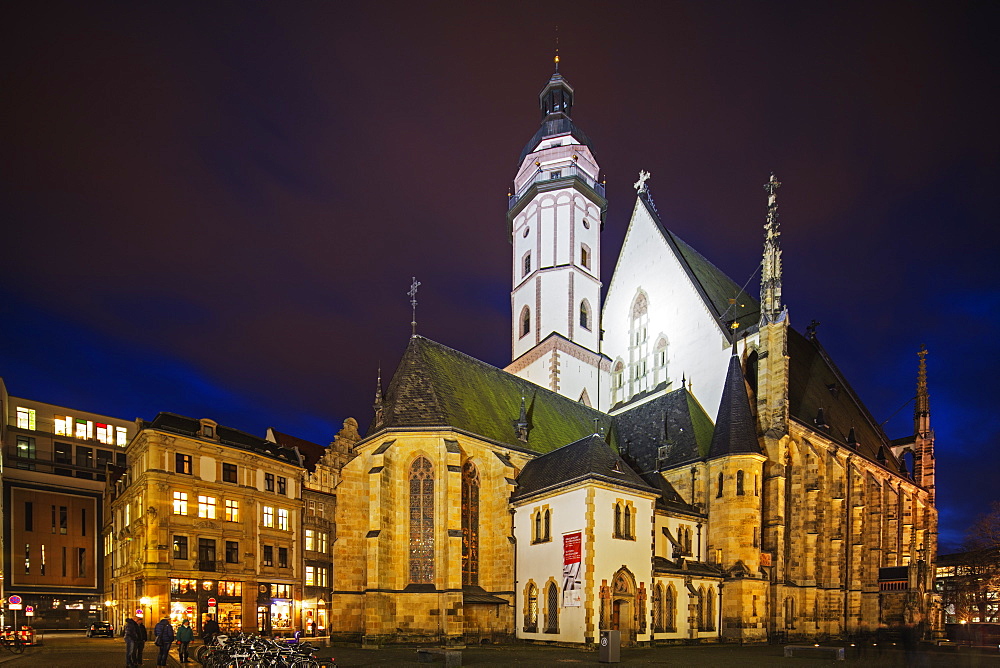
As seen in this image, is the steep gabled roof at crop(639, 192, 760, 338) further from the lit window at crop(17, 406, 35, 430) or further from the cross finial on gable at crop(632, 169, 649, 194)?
the lit window at crop(17, 406, 35, 430)

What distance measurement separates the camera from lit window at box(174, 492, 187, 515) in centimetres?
4019

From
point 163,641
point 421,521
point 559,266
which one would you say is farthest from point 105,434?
point 163,641

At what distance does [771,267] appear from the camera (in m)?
39.8

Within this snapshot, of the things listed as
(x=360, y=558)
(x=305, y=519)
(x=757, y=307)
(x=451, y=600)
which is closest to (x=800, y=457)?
(x=757, y=307)

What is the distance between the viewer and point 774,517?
113 ft

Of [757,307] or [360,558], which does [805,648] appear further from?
[757,307]

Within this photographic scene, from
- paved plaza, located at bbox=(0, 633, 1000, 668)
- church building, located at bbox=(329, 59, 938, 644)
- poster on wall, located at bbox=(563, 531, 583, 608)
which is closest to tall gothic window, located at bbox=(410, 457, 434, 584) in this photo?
church building, located at bbox=(329, 59, 938, 644)

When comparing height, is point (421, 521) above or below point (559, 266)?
below

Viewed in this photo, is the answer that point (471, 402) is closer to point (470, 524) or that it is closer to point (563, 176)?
point (470, 524)

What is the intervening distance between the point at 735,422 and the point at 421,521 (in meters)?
16.2

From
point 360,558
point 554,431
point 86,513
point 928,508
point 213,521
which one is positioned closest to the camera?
point 360,558

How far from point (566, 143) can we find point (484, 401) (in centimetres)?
2351

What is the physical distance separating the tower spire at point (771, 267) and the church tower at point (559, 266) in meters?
11.9

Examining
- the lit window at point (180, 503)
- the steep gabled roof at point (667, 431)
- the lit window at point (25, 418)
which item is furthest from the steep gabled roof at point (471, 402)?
the lit window at point (25, 418)
